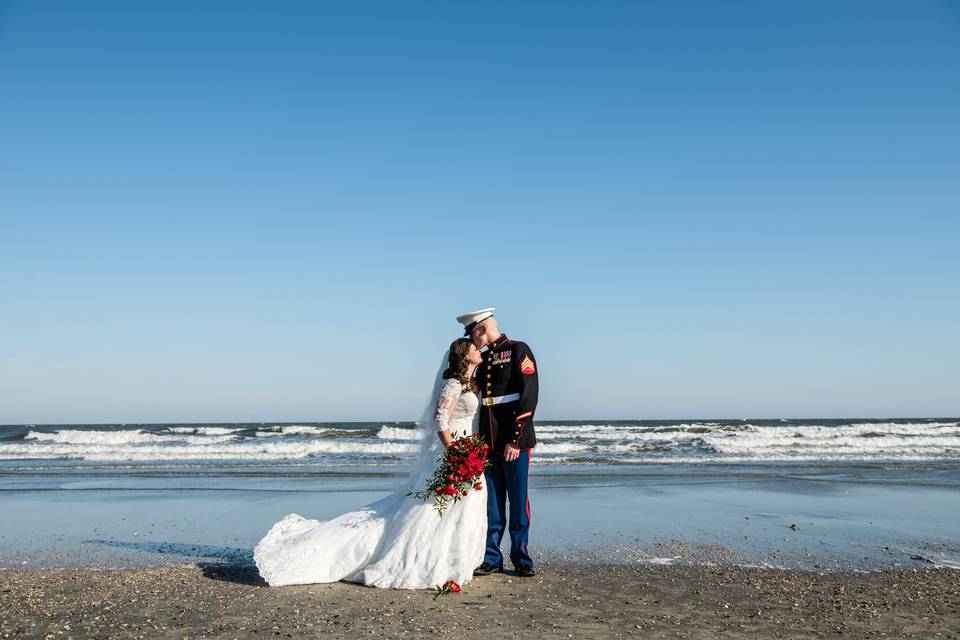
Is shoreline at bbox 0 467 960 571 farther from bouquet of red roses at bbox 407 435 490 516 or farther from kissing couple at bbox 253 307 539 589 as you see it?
bouquet of red roses at bbox 407 435 490 516

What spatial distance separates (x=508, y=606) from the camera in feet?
17.6

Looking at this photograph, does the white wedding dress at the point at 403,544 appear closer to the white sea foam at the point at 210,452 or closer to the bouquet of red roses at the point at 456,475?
the bouquet of red roses at the point at 456,475

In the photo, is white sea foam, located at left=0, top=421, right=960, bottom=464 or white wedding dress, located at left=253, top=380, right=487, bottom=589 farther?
white sea foam, located at left=0, top=421, right=960, bottom=464

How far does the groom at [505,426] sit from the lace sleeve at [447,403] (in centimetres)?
39

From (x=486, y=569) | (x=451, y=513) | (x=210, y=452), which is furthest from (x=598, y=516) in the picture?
Answer: (x=210, y=452)

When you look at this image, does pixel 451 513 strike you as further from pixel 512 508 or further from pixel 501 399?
pixel 501 399

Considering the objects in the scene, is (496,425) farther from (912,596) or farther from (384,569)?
(912,596)

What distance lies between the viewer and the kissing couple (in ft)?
19.5

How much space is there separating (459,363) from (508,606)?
1.99 m

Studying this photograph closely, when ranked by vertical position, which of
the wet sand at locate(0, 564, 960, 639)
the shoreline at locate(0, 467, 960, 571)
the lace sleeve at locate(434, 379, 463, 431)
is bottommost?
the shoreline at locate(0, 467, 960, 571)

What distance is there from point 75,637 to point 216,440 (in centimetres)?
3327

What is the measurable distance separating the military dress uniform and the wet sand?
36cm

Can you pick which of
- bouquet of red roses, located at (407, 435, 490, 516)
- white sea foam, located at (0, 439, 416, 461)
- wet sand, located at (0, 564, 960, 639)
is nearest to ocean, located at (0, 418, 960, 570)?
white sea foam, located at (0, 439, 416, 461)

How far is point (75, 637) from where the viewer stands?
182 inches
